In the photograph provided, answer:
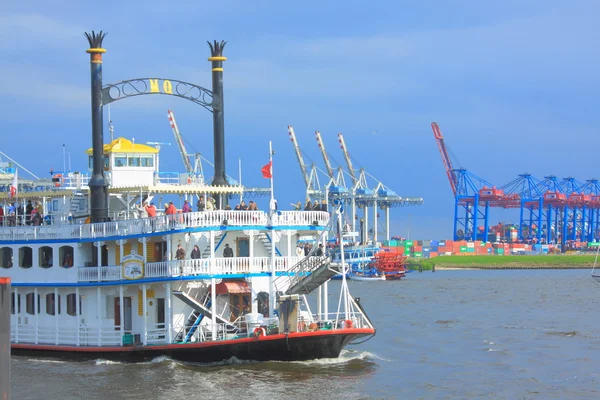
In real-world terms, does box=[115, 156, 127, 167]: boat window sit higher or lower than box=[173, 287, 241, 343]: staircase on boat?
higher

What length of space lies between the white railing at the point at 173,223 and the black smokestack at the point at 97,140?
34.8 inches

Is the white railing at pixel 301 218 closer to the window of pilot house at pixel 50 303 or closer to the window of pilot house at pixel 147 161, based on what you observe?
the window of pilot house at pixel 147 161

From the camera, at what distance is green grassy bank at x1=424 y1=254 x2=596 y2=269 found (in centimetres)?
13688

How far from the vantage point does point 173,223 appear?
100 ft

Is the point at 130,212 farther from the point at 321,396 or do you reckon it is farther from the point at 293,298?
the point at 321,396

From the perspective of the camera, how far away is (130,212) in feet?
114

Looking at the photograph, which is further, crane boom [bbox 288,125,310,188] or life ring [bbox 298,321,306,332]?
crane boom [bbox 288,125,310,188]

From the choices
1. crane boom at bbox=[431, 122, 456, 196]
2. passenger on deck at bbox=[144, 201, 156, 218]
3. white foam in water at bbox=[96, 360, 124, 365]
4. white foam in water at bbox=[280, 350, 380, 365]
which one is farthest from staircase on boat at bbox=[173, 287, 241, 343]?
crane boom at bbox=[431, 122, 456, 196]

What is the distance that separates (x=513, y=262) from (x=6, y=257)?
118900 millimetres

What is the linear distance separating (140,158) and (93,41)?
4.58 metres

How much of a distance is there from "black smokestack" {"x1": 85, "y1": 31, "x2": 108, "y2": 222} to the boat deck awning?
5548mm

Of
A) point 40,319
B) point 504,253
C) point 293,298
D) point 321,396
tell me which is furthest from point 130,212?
point 504,253

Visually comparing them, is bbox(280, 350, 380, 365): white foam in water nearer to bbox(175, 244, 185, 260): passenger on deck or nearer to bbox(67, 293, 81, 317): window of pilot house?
bbox(175, 244, 185, 260): passenger on deck

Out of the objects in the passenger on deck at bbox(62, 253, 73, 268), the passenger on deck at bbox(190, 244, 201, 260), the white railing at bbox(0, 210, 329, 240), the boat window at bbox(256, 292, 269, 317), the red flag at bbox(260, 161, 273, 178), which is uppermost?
the red flag at bbox(260, 161, 273, 178)
